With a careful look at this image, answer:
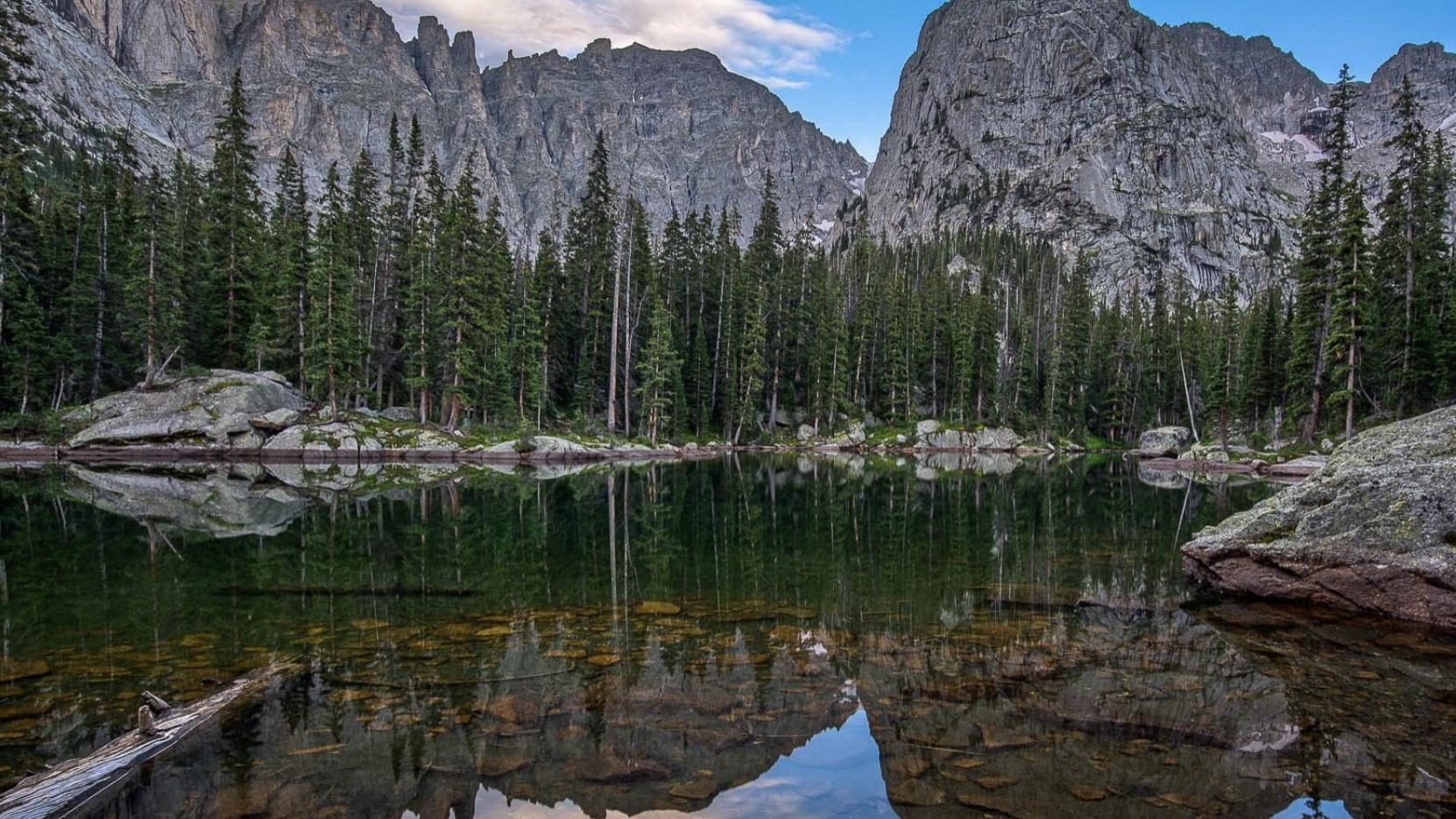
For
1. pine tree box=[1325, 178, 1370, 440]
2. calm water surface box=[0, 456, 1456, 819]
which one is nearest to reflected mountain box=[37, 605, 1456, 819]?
calm water surface box=[0, 456, 1456, 819]

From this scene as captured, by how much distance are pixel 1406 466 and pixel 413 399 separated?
171 feet

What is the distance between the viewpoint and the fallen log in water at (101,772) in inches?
199

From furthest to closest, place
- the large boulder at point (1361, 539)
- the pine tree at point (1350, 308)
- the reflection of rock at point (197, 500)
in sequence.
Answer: the pine tree at point (1350, 308) < the reflection of rock at point (197, 500) < the large boulder at point (1361, 539)

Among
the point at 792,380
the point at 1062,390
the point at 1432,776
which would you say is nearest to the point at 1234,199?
the point at 1062,390

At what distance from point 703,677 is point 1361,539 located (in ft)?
36.7

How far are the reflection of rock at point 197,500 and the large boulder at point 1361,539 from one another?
21314mm

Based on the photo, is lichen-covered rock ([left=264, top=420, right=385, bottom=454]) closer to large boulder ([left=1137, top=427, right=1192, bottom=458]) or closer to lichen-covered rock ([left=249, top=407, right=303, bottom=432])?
lichen-covered rock ([left=249, top=407, right=303, bottom=432])

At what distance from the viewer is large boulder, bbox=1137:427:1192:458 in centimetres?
6328

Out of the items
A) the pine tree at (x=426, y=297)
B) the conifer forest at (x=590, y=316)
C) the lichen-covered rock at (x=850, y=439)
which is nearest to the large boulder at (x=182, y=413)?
the conifer forest at (x=590, y=316)

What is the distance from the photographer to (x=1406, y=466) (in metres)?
12.5

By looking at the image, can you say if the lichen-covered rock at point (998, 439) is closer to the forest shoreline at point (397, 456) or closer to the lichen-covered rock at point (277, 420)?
the forest shoreline at point (397, 456)

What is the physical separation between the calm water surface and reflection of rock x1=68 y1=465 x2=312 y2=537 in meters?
0.91

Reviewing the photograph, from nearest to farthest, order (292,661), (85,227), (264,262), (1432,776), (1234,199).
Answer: (1432,776) < (292,661) < (85,227) < (264,262) < (1234,199)

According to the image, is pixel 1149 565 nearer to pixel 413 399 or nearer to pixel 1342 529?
pixel 1342 529
